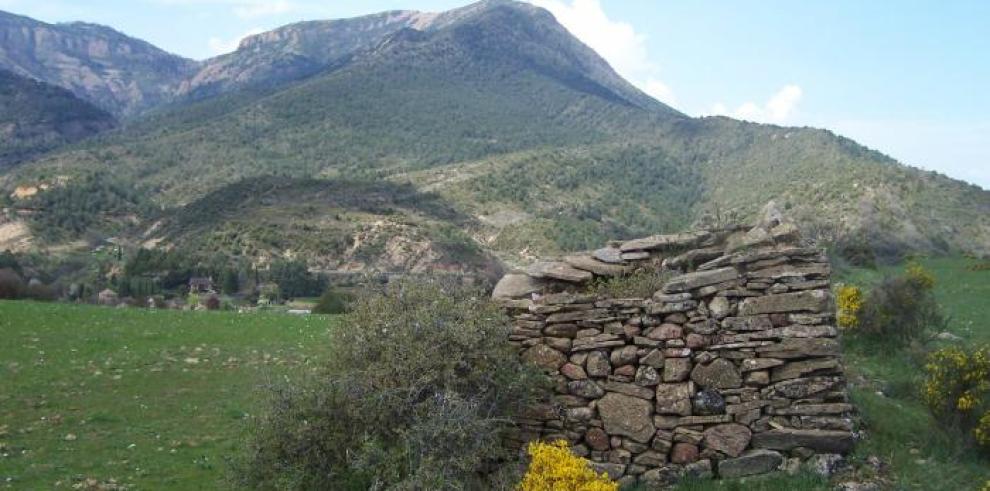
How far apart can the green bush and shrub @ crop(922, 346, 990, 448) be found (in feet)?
18.2

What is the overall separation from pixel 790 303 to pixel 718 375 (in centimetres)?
128

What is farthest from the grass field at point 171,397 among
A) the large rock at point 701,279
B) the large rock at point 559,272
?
the large rock at point 559,272

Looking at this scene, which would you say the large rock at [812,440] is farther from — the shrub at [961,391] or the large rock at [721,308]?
the shrub at [961,391]

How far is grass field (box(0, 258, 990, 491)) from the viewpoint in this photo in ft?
33.3

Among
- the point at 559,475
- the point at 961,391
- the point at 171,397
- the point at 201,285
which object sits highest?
the point at 961,391

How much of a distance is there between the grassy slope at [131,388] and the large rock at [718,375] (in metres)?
5.59

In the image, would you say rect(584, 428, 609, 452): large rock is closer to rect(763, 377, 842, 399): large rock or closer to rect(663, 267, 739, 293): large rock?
rect(663, 267, 739, 293): large rock

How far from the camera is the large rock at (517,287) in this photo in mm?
11680

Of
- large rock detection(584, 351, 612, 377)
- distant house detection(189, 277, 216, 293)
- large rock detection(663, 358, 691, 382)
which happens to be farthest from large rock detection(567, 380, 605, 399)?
distant house detection(189, 277, 216, 293)

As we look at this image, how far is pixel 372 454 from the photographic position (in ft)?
27.3

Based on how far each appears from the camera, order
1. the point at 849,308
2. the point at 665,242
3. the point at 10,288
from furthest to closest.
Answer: the point at 10,288, the point at 849,308, the point at 665,242

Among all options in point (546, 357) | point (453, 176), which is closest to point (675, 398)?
point (546, 357)

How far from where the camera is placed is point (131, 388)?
1648cm

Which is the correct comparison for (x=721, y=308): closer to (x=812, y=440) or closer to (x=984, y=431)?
(x=812, y=440)
